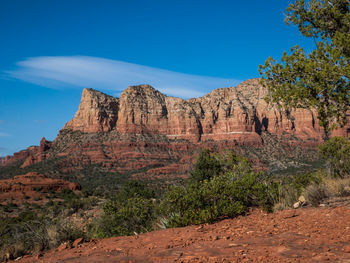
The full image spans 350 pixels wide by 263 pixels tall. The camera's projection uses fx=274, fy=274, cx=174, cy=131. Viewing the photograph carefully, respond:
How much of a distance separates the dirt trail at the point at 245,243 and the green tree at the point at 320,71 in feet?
12.8

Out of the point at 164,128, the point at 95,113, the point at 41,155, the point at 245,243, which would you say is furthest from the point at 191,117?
the point at 245,243

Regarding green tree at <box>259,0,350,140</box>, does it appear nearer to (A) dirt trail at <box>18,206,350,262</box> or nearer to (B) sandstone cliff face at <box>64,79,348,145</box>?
(A) dirt trail at <box>18,206,350,262</box>

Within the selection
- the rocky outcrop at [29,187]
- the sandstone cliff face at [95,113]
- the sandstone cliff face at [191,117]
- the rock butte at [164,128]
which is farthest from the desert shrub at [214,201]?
the sandstone cliff face at [95,113]

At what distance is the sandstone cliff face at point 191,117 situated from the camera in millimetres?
117250

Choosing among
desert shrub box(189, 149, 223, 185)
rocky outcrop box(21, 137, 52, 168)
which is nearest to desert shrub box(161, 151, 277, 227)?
desert shrub box(189, 149, 223, 185)

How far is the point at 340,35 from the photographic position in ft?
28.8

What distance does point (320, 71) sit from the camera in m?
8.92

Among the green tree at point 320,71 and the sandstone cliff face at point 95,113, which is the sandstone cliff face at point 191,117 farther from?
the green tree at point 320,71

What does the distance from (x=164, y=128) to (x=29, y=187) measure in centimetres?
8674

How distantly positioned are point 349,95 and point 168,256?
786cm

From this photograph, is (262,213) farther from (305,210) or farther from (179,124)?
(179,124)

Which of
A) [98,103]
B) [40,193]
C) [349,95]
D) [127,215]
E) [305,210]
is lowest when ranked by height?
[40,193]

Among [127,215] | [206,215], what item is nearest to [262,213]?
[206,215]

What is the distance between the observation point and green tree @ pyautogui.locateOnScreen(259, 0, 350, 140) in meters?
8.91
